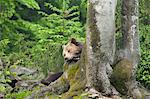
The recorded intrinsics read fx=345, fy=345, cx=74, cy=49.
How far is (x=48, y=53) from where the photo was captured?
878 centimetres

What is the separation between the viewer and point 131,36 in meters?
5.31

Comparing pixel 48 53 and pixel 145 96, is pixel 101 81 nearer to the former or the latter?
pixel 145 96

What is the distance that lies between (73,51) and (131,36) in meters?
1.25

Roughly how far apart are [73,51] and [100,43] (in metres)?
1.21

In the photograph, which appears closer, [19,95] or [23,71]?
[19,95]

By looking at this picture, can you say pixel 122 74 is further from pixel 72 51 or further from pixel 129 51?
pixel 72 51

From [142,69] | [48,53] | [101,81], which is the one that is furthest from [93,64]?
[48,53]

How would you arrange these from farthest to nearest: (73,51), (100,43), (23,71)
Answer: (23,71)
(73,51)
(100,43)

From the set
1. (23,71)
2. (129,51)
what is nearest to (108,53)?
(129,51)

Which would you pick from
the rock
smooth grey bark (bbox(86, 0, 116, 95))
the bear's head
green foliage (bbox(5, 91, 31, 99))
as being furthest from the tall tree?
the rock

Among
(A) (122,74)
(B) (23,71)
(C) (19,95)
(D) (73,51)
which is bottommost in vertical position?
(C) (19,95)

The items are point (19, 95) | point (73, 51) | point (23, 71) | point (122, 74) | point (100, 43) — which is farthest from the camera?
point (23, 71)

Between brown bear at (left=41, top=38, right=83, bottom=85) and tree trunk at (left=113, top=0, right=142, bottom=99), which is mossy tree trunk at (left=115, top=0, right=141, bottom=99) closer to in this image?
tree trunk at (left=113, top=0, right=142, bottom=99)

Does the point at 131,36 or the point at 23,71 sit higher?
the point at 131,36
